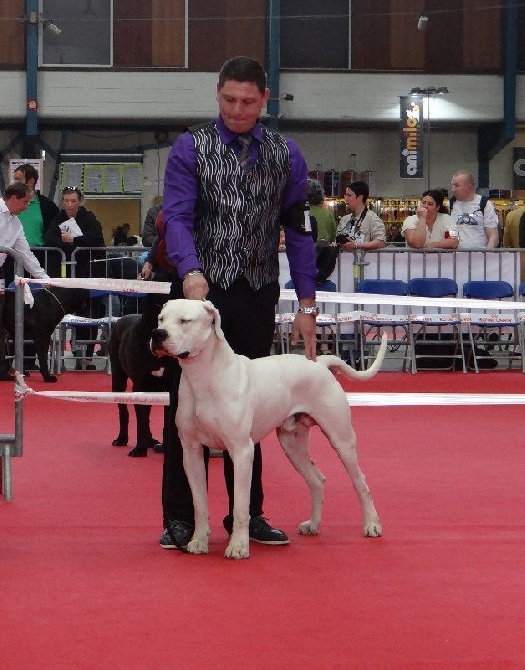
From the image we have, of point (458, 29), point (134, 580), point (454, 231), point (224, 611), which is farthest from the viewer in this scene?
point (458, 29)

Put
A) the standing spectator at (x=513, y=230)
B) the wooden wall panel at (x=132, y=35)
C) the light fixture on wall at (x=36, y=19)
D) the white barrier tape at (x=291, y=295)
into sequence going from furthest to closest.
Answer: the wooden wall panel at (x=132, y=35)
the light fixture on wall at (x=36, y=19)
the standing spectator at (x=513, y=230)
the white barrier tape at (x=291, y=295)

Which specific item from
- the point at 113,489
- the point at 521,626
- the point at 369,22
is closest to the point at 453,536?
the point at 521,626

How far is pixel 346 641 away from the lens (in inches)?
109

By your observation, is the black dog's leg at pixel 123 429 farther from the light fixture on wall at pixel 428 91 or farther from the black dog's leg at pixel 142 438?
the light fixture on wall at pixel 428 91

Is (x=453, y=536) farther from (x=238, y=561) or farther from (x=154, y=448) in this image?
(x=154, y=448)

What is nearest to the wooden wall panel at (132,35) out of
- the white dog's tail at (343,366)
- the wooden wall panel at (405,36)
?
the wooden wall panel at (405,36)

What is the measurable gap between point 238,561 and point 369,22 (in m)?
20.1

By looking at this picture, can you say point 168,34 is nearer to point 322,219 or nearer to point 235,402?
point 322,219

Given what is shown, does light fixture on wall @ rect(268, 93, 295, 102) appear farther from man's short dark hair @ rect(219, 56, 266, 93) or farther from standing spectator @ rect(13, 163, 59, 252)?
man's short dark hair @ rect(219, 56, 266, 93)

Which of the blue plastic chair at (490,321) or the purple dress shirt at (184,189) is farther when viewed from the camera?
the blue plastic chair at (490,321)

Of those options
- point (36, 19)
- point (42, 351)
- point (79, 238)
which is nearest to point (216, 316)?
point (42, 351)

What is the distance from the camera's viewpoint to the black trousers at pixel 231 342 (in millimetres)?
3975

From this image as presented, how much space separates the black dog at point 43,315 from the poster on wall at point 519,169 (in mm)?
15151

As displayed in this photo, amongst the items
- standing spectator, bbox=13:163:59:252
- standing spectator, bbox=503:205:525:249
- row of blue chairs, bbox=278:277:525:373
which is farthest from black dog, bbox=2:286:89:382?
standing spectator, bbox=503:205:525:249
